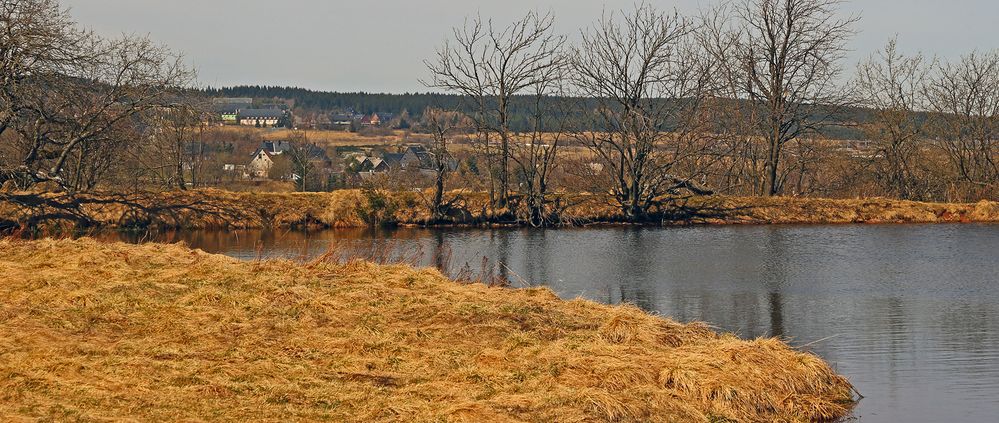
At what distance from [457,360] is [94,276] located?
26.2 ft

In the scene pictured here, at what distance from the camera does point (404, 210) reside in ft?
136

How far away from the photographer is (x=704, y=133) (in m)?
44.3

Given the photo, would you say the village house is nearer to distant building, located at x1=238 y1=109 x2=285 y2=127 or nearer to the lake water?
the lake water

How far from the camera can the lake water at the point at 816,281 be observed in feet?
48.9

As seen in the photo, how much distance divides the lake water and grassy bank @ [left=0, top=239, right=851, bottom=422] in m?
2.12

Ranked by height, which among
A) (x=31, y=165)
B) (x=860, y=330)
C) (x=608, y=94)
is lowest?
(x=860, y=330)

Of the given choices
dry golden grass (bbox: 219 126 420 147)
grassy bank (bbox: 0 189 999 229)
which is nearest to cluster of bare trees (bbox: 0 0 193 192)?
grassy bank (bbox: 0 189 999 229)

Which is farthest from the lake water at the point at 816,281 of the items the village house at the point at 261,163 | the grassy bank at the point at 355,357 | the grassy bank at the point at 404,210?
the village house at the point at 261,163

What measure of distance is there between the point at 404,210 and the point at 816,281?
2051cm

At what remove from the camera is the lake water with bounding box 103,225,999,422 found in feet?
48.9

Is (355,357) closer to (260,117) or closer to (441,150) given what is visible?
(441,150)

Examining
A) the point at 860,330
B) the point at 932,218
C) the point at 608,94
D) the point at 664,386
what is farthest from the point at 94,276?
the point at 932,218

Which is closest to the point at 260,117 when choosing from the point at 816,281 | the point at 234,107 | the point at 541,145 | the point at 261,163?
the point at 234,107

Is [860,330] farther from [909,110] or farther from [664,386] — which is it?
[909,110]
